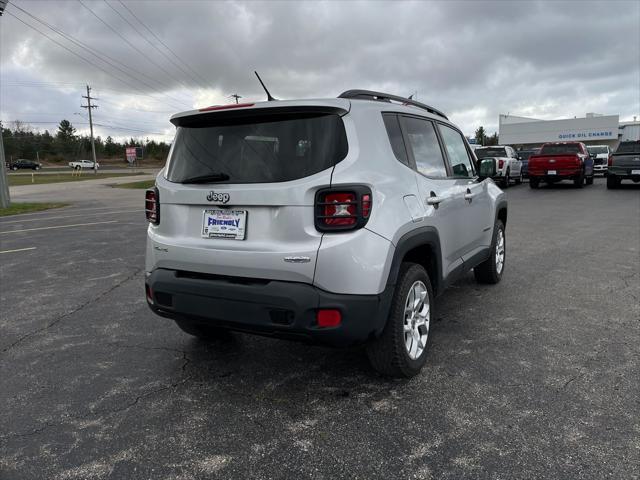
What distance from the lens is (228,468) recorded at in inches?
93.9

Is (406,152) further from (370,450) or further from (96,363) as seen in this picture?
(96,363)

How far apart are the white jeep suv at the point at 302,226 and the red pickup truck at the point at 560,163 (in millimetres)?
17802

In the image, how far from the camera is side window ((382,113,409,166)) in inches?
126

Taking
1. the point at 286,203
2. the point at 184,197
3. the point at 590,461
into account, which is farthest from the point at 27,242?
the point at 590,461

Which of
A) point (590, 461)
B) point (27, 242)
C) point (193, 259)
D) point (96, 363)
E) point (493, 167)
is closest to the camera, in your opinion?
point (590, 461)

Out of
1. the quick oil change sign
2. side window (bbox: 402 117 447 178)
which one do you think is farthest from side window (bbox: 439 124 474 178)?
the quick oil change sign

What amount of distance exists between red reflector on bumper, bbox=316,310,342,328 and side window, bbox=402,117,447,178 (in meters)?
1.33

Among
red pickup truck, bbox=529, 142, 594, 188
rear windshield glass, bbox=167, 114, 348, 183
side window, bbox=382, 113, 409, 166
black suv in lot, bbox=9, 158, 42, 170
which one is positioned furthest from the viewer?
black suv in lot, bbox=9, 158, 42, 170

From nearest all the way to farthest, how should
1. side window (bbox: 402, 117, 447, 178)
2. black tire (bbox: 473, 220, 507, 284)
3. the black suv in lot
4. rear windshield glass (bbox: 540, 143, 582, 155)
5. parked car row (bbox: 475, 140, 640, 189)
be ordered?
side window (bbox: 402, 117, 447, 178)
black tire (bbox: 473, 220, 507, 284)
parked car row (bbox: 475, 140, 640, 189)
rear windshield glass (bbox: 540, 143, 582, 155)
the black suv in lot

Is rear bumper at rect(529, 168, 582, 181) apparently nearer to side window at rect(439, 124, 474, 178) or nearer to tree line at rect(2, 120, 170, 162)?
side window at rect(439, 124, 474, 178)

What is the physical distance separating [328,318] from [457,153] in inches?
101

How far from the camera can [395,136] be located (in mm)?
3281

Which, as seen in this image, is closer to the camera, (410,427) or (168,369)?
(410,427)

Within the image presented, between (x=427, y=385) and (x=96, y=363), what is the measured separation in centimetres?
249
